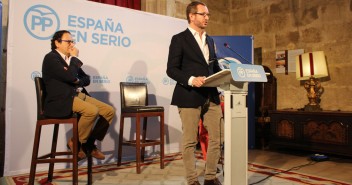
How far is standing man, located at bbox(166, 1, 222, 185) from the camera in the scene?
2160 millimetres

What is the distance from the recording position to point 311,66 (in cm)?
425

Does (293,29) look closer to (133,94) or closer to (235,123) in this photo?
(133,94)

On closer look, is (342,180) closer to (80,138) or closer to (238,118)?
(238,118)

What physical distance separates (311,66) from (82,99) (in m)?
3.03

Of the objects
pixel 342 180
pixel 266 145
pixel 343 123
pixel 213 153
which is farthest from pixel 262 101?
pixel 213 153

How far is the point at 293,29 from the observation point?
4.86 m

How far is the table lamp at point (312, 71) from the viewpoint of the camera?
417cm

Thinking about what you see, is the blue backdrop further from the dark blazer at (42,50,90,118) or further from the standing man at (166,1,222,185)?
the dark blazer at (42,50,90,118)

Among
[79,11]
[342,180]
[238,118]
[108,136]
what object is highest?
[79,11]

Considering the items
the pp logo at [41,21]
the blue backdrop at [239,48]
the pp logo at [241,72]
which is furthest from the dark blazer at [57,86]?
the blue backdrop at [239,48]

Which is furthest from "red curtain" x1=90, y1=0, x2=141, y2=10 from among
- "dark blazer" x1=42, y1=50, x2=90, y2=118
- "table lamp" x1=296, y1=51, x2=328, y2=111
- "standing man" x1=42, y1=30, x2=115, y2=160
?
"table lamp" x1=296, y1=51, x2=328, y2=111

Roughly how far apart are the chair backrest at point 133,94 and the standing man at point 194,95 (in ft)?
4.10

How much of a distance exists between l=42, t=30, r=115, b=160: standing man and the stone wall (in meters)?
2.42

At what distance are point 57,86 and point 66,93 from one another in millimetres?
89
